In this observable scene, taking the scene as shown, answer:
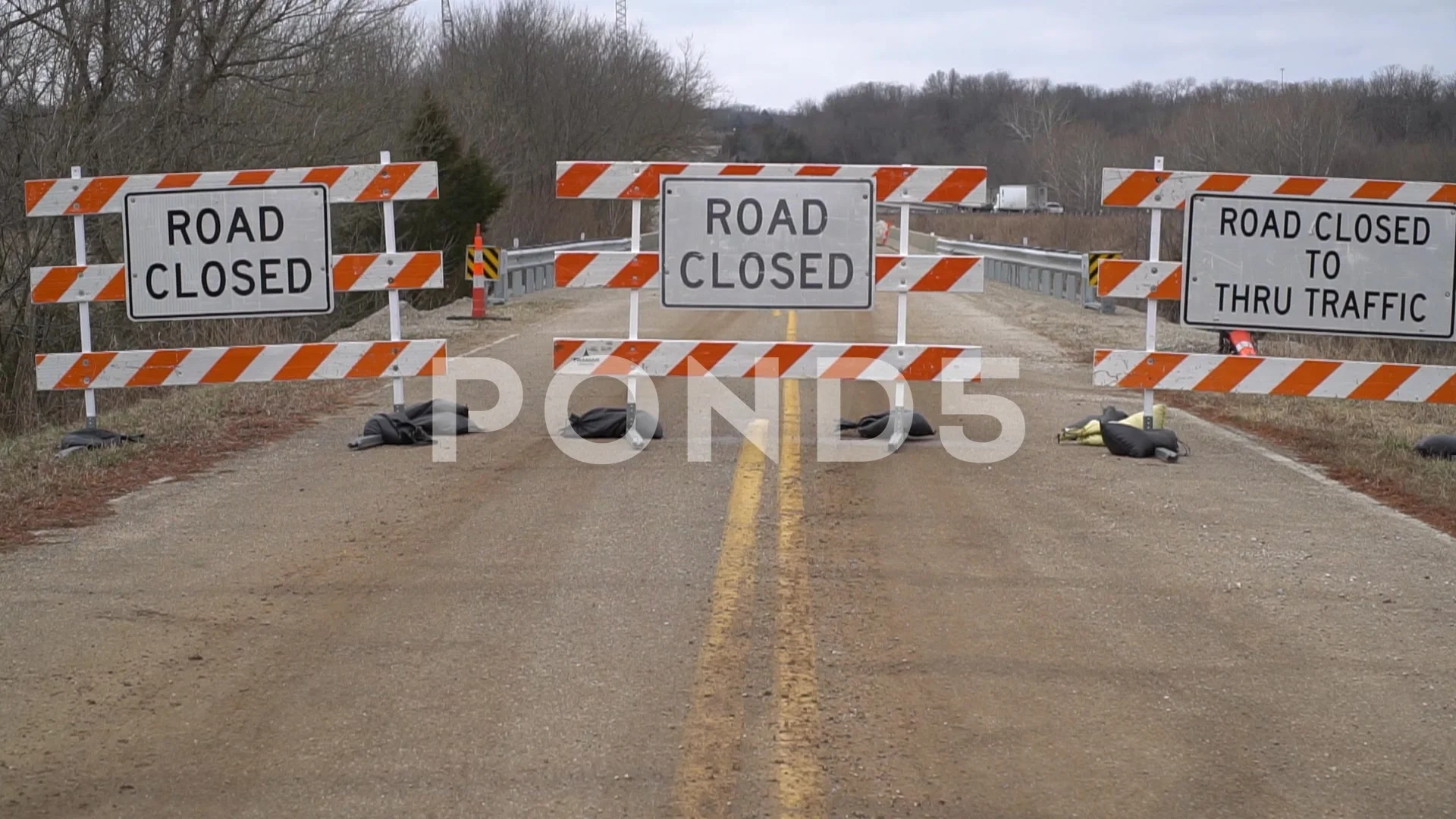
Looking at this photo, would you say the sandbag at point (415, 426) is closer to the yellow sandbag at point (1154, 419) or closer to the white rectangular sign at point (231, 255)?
the white rectangular sign at point (231, 255)

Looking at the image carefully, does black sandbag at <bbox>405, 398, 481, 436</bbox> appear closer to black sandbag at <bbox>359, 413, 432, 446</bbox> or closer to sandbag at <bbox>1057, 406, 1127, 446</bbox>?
black sandbag at <bbox>359, 413, 432, 446</bbox>

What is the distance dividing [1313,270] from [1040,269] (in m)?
22.2

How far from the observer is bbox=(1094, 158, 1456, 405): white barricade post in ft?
30.3

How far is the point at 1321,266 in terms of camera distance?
9328 mm

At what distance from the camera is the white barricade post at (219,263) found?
953cm

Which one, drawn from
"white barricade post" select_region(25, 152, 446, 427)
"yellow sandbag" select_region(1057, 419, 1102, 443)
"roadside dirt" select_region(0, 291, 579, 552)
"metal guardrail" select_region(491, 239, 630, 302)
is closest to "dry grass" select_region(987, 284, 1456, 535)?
"yellow sandbag" select_region(1057, 419, 1102, 443)

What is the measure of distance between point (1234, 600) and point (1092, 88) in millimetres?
127110

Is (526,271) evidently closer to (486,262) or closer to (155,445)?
(486,262)

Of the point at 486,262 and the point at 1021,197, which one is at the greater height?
the point at 1021,197

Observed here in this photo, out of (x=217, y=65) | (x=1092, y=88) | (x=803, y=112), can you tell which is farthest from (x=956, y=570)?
(x=1092, y=88)

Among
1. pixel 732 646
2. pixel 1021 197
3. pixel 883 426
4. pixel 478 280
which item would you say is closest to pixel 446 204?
pixel 478 280

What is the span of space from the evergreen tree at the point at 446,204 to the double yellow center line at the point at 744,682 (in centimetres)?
2278

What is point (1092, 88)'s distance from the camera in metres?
126

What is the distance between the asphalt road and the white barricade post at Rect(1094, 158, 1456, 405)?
0.83 m
